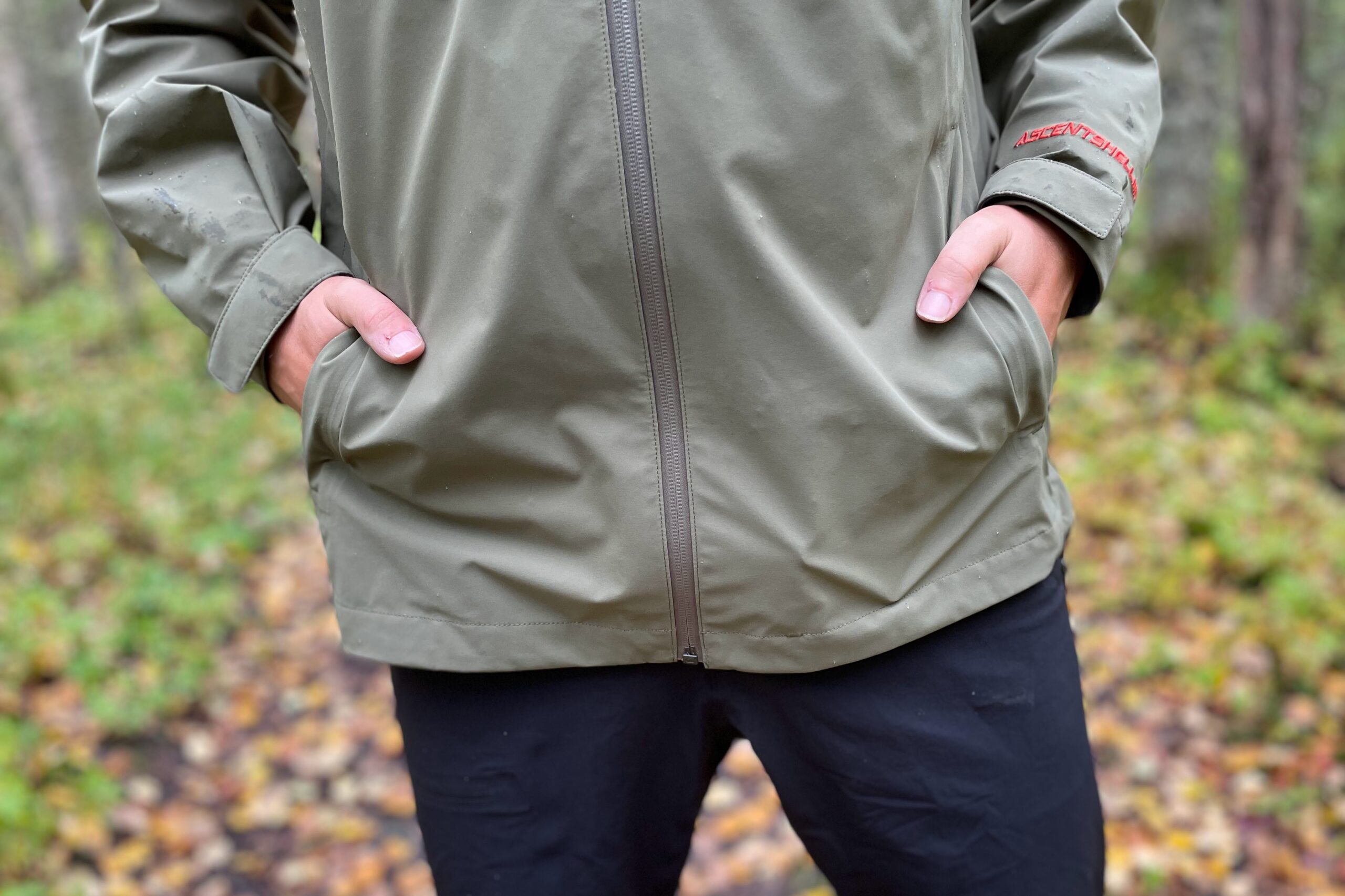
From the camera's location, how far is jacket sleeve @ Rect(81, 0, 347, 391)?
5.31 ft

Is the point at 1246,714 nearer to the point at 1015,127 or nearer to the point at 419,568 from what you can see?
the point at 1015,127

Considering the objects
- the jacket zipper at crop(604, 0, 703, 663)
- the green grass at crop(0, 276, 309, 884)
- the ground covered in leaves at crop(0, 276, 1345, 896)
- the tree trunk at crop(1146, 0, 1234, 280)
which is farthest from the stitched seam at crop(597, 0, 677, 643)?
the tree trunk at crop(1146, 0, 1234, 280)

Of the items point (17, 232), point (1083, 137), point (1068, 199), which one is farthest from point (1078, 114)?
point (17, 232)

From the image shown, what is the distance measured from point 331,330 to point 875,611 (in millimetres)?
888

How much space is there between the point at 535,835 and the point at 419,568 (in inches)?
17.3

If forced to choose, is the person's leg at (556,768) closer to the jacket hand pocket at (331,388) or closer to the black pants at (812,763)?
the black pants at (812,763)

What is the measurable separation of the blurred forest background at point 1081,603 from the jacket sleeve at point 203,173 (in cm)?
259

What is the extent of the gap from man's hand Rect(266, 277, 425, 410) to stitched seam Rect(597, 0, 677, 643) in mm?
325

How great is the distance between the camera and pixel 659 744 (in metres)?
1.56

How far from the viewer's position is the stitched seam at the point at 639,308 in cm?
128

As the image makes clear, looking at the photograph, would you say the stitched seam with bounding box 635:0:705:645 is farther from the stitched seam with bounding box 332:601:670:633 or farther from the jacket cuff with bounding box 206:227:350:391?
the jacket cuff with bounding box 206:227:350:391

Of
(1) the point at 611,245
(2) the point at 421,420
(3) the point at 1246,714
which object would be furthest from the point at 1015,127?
(3) the point at 1246,714

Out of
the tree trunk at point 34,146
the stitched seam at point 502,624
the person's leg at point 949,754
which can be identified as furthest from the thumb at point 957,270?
the tree trunk at point 34,146

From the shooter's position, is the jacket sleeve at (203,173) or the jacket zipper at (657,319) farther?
the jacket sleeve at (203,173)
